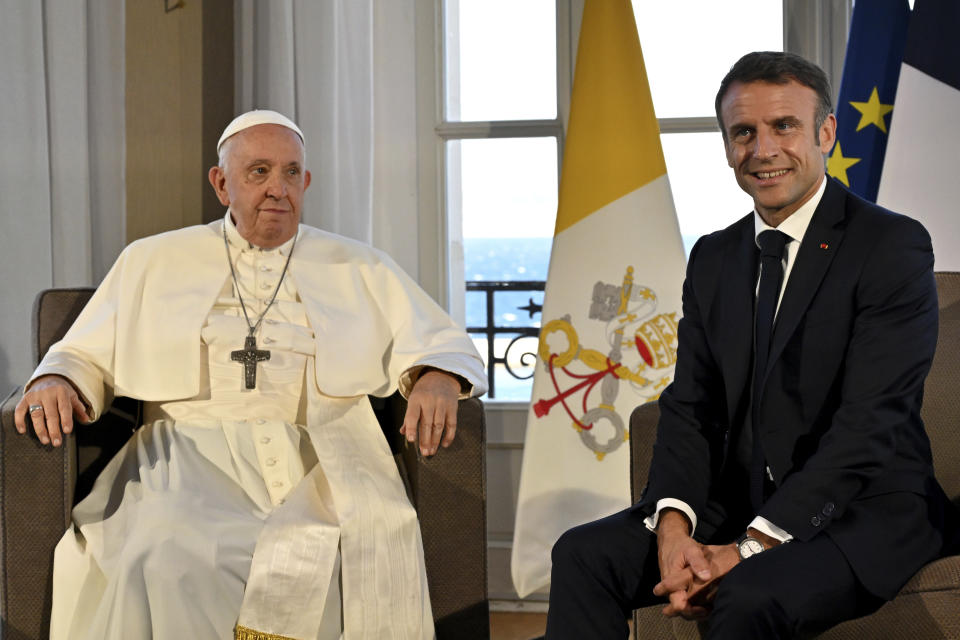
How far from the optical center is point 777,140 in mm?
1978

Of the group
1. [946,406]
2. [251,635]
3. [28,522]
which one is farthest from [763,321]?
[28,522]

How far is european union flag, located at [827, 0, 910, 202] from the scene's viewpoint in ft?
10.8

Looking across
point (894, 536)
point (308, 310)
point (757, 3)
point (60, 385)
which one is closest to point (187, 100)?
point (308, 310)

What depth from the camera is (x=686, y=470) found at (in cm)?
205

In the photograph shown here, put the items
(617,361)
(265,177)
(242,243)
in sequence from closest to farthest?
→ (265,177) < (242,243) < (617,361)

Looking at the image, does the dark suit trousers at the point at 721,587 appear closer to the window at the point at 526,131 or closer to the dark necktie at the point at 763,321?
the dark necktie at the point at 763,321

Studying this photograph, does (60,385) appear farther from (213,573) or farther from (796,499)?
(796,499)

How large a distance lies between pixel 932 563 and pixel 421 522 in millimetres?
1085

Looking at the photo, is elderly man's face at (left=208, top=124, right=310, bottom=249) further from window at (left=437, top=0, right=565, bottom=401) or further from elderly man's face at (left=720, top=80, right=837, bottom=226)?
elderly man's face at (left=720, top=80, right=837, bottom=226)

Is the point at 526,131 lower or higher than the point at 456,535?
higher

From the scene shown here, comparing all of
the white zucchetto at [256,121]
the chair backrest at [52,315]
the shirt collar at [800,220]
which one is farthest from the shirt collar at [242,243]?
the shirt collar at [800,220]

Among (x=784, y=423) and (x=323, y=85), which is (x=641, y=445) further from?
(x=323, y=85)

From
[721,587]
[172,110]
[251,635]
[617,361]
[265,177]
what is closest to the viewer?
[721,587]

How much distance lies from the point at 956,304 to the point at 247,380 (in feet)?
5.76
